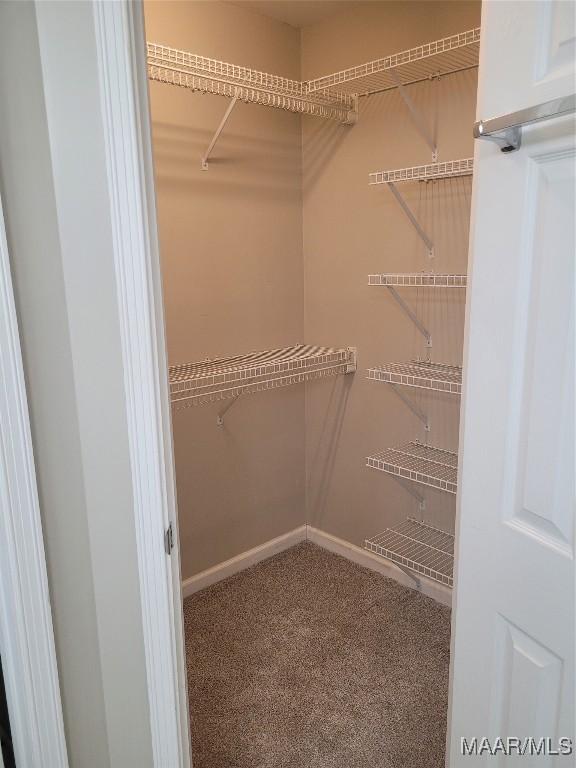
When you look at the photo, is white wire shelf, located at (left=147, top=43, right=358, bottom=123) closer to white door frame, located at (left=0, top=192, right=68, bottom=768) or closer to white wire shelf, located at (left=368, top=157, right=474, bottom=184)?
white wire shelf, located at (left=368, top=157, right=474, bottom=184)

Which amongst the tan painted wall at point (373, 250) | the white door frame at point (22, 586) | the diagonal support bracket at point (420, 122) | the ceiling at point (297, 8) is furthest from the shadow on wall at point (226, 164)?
the white door frame at point (22, 586)

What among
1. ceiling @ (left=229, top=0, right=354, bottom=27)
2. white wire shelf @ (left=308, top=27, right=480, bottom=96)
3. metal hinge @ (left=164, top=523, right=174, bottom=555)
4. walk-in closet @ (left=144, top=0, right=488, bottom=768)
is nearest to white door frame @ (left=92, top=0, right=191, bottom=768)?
metal hinge @ (left=164, top=523, right=174, bottom=555)

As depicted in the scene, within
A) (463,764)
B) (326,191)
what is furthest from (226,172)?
(463,764)

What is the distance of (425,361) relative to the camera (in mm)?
2352

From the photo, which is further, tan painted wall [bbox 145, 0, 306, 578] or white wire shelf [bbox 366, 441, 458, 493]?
tan painted wall [bbox 145, 0, 306, 578]

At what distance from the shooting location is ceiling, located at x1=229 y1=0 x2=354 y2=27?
2.23 meters

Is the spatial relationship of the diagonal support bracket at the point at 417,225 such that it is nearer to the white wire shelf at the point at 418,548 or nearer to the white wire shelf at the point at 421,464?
the white wire shelf at the point at 421,464

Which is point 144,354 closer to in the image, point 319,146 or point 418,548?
point 418,548

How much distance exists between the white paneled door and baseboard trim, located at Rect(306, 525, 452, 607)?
1378mm

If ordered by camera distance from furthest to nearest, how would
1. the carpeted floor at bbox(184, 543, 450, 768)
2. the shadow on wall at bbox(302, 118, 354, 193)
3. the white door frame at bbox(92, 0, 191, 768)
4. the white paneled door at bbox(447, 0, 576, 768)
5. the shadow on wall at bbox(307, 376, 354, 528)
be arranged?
the shadow on wall at bbox(307, 376, 354, 528) → the shadow on wall at bbox(302, 118, 354, 193) → the carpeted floor at bbox(184, 543, 450, 768) → the white door frame at bbox(92, 0, 191, 768) → the white paneled door at bbox(447, 0, 576, 768)

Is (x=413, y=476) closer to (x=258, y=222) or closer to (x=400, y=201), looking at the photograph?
(x=400, y=201)

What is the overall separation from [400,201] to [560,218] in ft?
4.87

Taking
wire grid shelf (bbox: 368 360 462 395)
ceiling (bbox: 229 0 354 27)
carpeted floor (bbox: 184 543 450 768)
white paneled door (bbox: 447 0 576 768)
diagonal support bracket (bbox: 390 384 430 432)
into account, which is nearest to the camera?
white paneled door (bbox: 447 0 576 768)

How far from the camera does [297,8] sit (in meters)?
2.28
